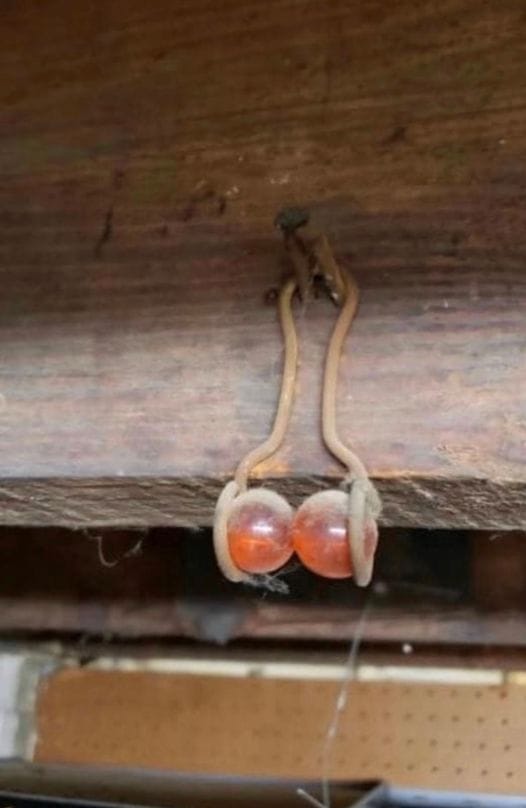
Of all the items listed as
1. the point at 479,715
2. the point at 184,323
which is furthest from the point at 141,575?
the point at 184,323

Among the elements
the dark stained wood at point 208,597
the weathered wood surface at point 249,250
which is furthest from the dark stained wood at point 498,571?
the weathered wood surface at point 249,250

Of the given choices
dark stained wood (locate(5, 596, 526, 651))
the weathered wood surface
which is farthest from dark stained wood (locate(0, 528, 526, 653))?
the weathered wood surface

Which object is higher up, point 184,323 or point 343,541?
point 184,323

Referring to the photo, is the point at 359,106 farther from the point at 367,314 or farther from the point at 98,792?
the point at 98,792

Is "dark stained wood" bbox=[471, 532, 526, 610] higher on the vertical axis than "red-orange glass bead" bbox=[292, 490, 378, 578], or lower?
higher

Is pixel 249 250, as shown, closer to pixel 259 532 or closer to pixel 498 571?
pixel 259 532

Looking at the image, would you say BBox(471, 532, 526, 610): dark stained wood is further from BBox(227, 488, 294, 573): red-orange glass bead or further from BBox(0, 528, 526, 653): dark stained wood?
BBox(227, 488, 294, 573): red-orange glass bead

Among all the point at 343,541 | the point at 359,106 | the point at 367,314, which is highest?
the point at 359,106
